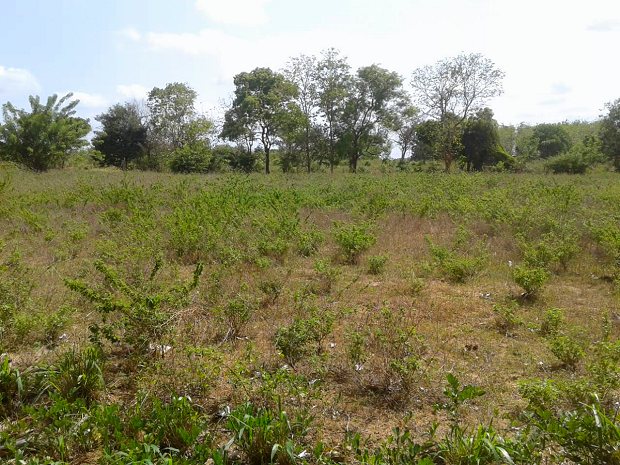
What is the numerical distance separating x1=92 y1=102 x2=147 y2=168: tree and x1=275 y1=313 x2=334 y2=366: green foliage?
3047cm

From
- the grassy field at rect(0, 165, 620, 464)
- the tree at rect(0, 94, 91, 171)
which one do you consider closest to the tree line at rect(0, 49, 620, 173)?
the tree at rect(0, 94, 91, 171)

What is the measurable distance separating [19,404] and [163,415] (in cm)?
117

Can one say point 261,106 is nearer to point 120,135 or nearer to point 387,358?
point 120,135

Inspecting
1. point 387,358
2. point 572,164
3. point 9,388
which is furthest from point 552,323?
point 572,164

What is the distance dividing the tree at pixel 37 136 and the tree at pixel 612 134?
28.8 metres

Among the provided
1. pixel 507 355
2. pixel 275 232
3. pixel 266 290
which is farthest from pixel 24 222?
pixel 507 355

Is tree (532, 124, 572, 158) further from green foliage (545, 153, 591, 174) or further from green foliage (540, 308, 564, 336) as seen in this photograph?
green foliage (540, 308, 564, 336)

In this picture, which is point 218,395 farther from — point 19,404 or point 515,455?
point 515,455

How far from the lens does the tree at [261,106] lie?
28.6m

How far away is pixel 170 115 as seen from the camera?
109 feet

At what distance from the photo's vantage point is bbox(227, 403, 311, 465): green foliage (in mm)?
2627

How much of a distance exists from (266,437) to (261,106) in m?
27.9

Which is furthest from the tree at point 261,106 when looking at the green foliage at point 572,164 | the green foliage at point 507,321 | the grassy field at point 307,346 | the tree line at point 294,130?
the green foliage at point 507,321

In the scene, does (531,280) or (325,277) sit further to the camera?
(325,277)
